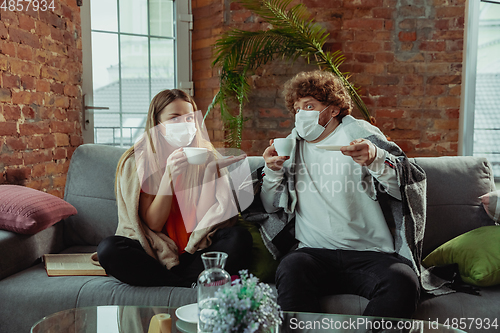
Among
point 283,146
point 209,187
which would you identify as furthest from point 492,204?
point 209,187

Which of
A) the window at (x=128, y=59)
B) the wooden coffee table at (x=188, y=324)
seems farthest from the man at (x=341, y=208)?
the window at (x=128, y=59)

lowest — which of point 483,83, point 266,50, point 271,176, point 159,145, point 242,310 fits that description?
point 242,310

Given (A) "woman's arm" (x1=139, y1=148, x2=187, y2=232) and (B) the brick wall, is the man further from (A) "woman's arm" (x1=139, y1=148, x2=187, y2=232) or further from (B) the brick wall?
(B) the brick wall

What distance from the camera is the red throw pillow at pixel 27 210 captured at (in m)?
1.57

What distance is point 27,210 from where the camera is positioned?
159cm

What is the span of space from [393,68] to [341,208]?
1725 millimetres

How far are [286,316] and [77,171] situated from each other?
1.32 m

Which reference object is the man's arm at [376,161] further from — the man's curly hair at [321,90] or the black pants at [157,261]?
the black pants at [157,261]

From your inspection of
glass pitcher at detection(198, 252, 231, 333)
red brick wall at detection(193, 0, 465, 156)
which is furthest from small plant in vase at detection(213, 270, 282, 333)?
red brick wall at detection(193, 0, 465, 156)

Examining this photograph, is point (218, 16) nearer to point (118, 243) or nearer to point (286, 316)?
point (118, 243)

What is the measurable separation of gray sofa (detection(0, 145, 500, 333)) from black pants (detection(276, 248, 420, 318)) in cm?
6

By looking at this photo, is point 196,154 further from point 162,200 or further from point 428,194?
point 428,194

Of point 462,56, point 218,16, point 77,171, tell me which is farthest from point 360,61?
point 77,171

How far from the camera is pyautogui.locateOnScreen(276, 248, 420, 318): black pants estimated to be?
1.27 meters
